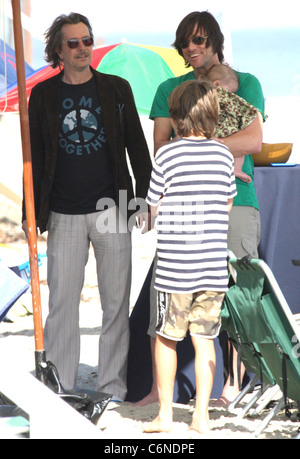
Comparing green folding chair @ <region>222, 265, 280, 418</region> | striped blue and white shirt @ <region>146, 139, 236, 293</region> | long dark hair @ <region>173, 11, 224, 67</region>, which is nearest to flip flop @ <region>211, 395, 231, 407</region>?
green folding chair @ <region>222, 265, 280, 418</region>

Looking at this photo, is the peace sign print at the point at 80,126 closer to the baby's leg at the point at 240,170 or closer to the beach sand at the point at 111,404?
the baby's leg at the point at 240,170

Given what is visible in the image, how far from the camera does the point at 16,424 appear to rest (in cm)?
287

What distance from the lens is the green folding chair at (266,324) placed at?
10.3ft

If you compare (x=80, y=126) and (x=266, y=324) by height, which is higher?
(x=80, y=126)

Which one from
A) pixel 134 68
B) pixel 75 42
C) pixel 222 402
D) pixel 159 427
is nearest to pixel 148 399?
pixel 222 402

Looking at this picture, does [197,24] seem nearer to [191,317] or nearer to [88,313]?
[191,317]

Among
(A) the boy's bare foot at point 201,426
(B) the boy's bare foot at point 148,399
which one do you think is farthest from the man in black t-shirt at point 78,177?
(A) the boy's bare foot at point 201,426

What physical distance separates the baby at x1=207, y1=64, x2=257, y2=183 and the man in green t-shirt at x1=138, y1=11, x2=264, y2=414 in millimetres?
36

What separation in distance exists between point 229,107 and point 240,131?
0.13 metres

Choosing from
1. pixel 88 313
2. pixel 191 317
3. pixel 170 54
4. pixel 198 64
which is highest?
pixel 170 54

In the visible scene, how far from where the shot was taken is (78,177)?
154 inches

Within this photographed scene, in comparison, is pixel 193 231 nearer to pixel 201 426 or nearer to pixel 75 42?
pixel 201 426
